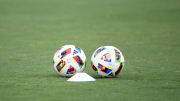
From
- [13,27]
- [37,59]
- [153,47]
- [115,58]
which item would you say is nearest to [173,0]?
[13,27]

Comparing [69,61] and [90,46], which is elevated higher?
[90,46]

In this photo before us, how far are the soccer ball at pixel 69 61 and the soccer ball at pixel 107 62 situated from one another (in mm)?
334

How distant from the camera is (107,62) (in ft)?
38.0

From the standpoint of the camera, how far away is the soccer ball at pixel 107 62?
1158cm

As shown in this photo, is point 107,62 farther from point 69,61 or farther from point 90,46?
point 90,46

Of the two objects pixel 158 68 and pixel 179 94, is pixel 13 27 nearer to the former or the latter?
pixel 158 68

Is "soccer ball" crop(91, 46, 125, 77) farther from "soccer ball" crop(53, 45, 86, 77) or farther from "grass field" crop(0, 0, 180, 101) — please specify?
"soccer ball" crop(53, 45, 86, 77)

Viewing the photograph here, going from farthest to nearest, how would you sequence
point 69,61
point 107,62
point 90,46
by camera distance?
point 90,46 < point 69,61 < point 107,62

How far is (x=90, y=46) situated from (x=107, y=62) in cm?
779

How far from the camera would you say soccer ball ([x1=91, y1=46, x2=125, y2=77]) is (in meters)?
11.6

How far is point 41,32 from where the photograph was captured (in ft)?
83.2

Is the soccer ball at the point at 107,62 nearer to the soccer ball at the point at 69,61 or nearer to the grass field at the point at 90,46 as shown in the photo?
the grass field at the point at 90,46

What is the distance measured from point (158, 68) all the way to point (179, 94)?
3855 millimetres

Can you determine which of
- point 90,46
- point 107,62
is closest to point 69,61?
point 107,62
